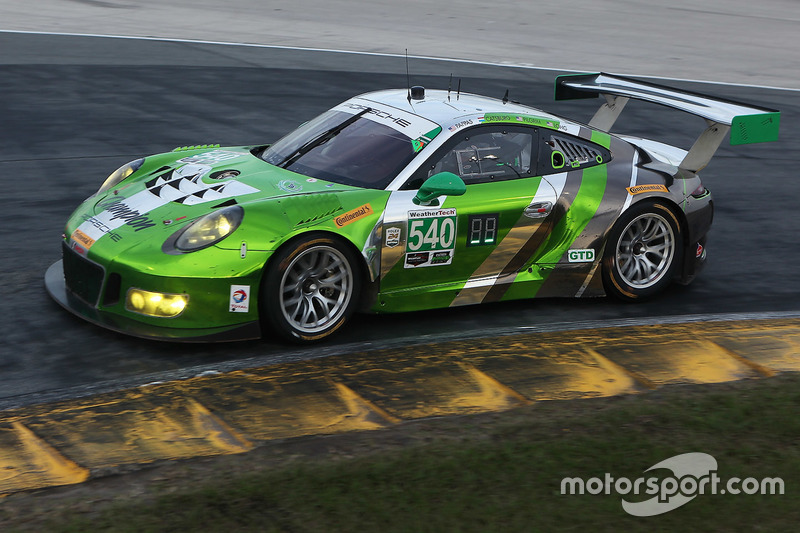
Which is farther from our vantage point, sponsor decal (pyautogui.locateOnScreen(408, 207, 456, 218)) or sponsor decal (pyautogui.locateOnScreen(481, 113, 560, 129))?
sponsor decal (pyautogui.locateOnScreen(481, 113, 560, 129))

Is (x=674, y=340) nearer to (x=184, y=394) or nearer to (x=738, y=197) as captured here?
(x=184, y=394)

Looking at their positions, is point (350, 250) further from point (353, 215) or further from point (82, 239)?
point (82, 239)

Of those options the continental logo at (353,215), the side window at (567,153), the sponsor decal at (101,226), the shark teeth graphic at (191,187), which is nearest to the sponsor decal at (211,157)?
the shark teeth graphic at (191,187)

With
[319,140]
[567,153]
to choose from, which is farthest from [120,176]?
[567,153]

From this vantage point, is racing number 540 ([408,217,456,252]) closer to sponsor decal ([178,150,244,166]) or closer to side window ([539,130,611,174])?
side window ([539,130,611,174])

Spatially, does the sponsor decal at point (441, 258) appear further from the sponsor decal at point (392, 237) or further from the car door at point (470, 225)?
the sponsor decal at point (392, 237)

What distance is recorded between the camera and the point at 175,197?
648cm

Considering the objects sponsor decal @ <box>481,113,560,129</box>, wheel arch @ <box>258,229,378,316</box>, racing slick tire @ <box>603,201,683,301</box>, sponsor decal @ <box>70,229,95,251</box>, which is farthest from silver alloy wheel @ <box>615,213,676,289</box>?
sponsor decal @ <box>70,229,95,251</box>

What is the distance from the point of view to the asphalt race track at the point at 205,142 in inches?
240

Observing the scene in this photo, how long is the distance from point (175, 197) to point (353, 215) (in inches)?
46.1

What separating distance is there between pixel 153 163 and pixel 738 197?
19.7ft

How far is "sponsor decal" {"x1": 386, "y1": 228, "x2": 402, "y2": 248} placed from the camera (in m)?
6.34

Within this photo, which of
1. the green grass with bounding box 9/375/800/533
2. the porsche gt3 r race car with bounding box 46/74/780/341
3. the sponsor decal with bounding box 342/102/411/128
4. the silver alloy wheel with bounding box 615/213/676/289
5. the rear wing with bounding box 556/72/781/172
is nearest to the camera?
the green grass with bounding box 9/375/800/533

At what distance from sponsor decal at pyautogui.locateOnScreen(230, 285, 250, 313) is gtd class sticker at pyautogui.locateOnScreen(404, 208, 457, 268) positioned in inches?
42.2
